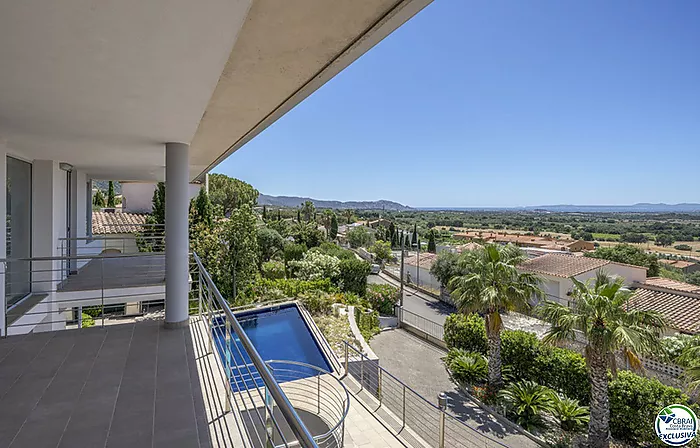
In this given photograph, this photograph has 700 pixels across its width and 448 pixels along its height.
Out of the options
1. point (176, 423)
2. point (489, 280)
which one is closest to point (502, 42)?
point (489, 280)

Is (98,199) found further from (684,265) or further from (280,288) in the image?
(684,265)

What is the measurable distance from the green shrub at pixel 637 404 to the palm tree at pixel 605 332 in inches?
31.7

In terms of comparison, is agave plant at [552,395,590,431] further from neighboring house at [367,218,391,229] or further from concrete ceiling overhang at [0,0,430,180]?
neighboring house at [367,218,391,229]

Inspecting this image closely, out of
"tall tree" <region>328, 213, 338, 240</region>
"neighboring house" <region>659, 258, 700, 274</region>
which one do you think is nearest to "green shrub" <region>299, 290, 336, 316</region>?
"neighboring house" <region>659, 258, 700, 274</region>

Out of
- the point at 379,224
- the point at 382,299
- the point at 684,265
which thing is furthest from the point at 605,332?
the point at 379,224

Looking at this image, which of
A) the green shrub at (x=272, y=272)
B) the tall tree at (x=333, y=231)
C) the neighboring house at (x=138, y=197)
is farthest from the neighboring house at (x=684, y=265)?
the neighboring house at (x=138, y=197)

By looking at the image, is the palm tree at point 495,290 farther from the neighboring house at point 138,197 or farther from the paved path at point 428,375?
the neighboring house at point 138,197

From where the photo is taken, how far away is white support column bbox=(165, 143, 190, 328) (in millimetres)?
4316

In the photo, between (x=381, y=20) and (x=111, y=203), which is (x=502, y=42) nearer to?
(x=381, y=20)

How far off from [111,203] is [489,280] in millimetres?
22317

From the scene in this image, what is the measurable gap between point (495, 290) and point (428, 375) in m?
3.52

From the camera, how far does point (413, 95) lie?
93.0 ft

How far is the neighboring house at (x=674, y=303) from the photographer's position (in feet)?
38.1

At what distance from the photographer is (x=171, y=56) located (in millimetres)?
1829
